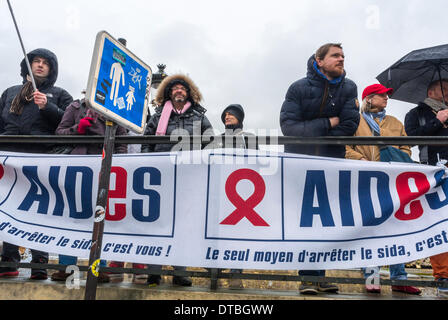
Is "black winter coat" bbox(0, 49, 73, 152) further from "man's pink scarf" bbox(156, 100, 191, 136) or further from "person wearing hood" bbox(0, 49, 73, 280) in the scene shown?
"man's pink scarf" bbox(156, 100, 191, 136)

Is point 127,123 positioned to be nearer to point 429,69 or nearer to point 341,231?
point 341,231

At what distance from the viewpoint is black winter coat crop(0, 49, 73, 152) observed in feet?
12.9

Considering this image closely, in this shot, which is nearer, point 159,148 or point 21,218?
point 21,218

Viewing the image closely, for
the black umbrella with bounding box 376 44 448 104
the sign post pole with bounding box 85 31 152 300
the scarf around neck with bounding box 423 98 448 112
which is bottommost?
the sign post pole with bounding box 85 31 152 300

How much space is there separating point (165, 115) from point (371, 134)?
241 centimetres

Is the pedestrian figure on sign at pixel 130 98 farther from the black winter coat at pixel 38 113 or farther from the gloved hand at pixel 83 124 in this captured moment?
the black winter coat at pixel 38 113

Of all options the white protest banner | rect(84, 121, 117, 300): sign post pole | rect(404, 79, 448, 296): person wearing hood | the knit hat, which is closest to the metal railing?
the white protest banner

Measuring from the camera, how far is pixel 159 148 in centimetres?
373

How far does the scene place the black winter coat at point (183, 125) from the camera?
12.3 feet

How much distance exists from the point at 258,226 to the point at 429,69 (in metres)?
3.45

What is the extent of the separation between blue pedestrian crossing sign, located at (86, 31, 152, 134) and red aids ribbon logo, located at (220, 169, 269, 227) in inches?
39.3

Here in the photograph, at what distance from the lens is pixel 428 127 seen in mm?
3717
